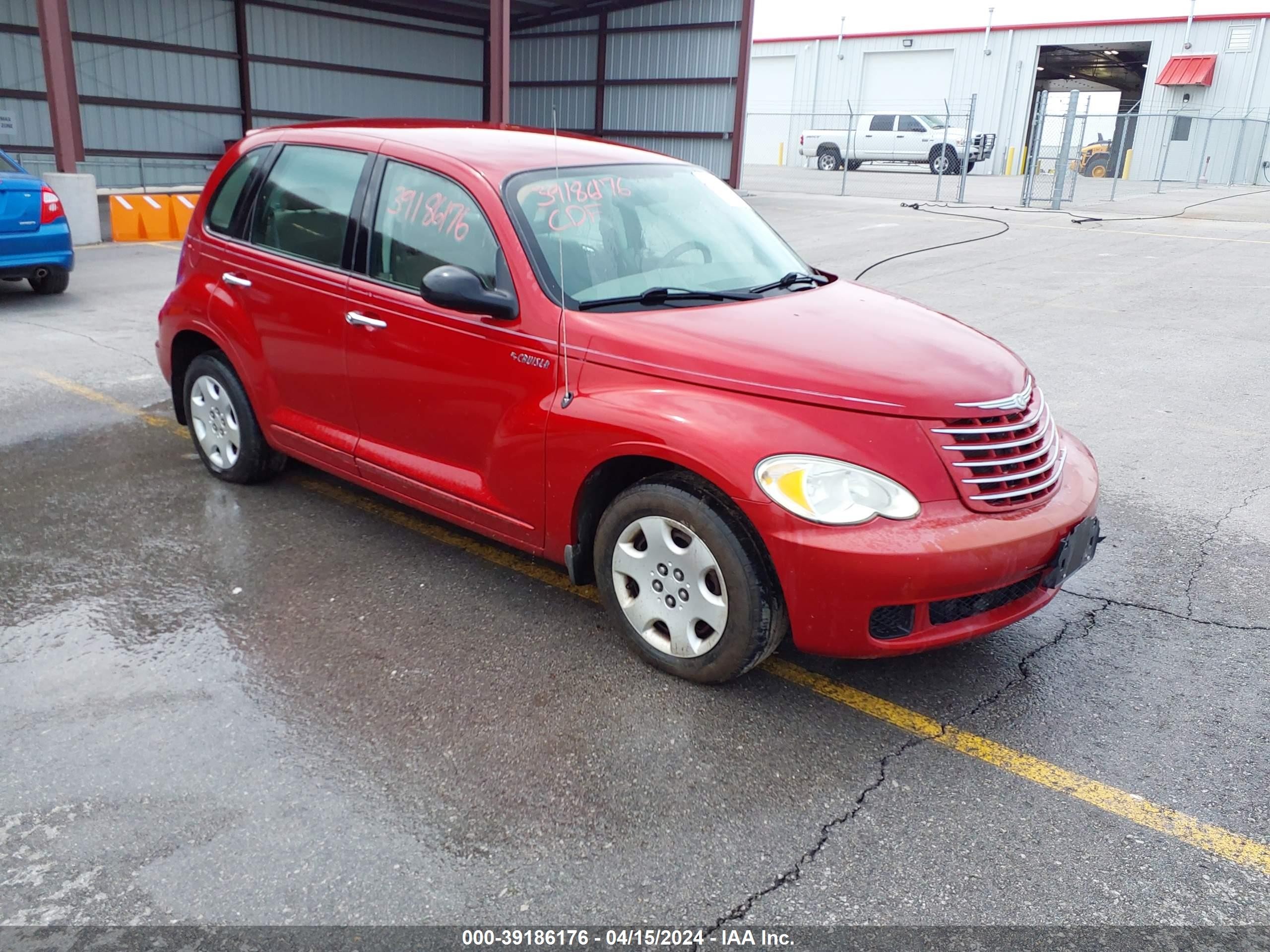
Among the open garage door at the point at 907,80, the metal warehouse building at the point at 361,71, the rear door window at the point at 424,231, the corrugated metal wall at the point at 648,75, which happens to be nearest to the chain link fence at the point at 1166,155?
the open garage door at the point at 907,80

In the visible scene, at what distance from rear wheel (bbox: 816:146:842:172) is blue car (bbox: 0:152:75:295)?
2950 cm

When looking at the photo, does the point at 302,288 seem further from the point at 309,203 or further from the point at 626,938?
the point at 626,938

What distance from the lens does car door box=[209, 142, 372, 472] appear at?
438 cm

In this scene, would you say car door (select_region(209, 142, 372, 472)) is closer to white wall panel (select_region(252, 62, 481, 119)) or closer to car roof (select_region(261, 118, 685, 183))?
car roof (select_region(261, 118, 685, 183))

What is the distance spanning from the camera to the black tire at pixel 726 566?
3201mm

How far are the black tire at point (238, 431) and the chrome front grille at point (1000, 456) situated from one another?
3290 millimetres

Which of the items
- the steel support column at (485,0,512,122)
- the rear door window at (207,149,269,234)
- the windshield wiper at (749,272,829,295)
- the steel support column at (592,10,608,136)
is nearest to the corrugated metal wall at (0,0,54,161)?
the steel support column at (485,0,512,122)

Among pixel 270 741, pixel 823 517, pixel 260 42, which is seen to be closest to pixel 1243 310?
pixel 823 517

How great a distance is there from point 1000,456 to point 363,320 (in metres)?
2.50

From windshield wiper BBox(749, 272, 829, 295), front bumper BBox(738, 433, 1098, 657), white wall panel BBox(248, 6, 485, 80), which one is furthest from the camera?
white wall panel BBox(248, 6, 485, 80)

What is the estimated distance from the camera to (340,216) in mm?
4395

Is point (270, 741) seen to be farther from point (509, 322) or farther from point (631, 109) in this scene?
point (631, 109)

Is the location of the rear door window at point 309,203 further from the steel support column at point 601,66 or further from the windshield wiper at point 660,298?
the steel support column at point 601,66

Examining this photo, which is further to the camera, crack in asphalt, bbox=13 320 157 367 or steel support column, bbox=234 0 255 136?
steel support column, bbox=234 0 255 136
